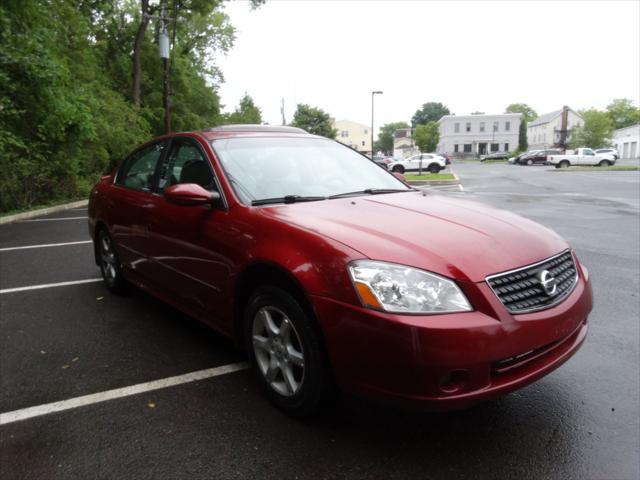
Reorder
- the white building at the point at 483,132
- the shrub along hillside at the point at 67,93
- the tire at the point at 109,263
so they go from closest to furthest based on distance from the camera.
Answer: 1. the tire at the point at 109,263
2. the shrub along hillside at the point at 67,93
3. the white building at the point at 483,132

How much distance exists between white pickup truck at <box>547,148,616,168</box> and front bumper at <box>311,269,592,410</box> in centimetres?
4565

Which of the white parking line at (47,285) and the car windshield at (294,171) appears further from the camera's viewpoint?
the white parking line at (47,285)

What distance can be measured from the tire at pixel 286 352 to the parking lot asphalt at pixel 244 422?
0.14m

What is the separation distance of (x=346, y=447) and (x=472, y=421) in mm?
737

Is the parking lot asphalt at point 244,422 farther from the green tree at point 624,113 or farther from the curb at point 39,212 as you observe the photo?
the green tree at point 624,113

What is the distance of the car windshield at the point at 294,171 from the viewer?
10.1 feet

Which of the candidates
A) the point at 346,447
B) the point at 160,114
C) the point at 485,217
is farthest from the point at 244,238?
the point at 160,114

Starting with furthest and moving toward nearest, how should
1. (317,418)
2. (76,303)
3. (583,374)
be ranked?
(76,303), (583,374), (317,418)

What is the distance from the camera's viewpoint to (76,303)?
4668mm

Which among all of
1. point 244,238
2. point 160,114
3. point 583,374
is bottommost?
point 583,374

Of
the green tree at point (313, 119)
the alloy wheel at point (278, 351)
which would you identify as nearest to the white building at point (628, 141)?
the green tree at point (313, 119)

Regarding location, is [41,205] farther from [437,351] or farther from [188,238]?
[437,351]

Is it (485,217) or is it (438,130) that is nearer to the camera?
(485,217)

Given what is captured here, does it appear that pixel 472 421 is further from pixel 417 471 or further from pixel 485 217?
pixel 485 217
